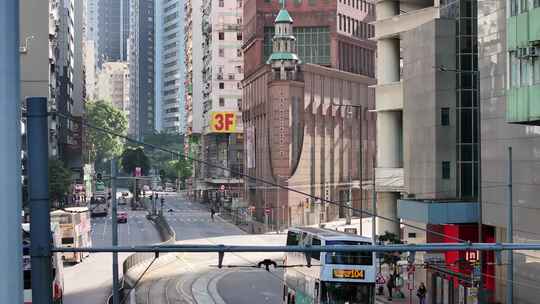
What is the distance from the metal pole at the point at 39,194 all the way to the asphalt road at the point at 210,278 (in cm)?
1889

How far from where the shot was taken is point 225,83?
408ft

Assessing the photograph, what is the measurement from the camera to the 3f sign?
120 m

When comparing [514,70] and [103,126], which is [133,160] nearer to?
[103,126]

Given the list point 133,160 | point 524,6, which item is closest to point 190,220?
point 133,160

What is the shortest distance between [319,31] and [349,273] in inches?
2690

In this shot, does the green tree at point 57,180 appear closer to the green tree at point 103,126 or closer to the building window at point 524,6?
the building window at point 524,6

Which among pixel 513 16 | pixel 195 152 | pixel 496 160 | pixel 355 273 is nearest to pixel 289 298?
pixel 355 273

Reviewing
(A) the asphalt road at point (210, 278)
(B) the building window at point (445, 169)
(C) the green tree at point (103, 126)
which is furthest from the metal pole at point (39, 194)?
(C) the green tree at point (103, 126)

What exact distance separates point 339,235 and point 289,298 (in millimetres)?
7873

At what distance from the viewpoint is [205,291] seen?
46969 millimetres

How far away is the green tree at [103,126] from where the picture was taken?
541 ft

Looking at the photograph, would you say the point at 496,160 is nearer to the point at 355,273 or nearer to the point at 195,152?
the point at 355,273

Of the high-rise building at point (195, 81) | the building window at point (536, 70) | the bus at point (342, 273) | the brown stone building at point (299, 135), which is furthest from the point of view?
the high-rise building at point (195, 81)

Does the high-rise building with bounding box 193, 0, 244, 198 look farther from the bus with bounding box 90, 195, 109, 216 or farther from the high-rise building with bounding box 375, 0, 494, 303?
the high-rise building with bounding box 375, 0, 494, 303
